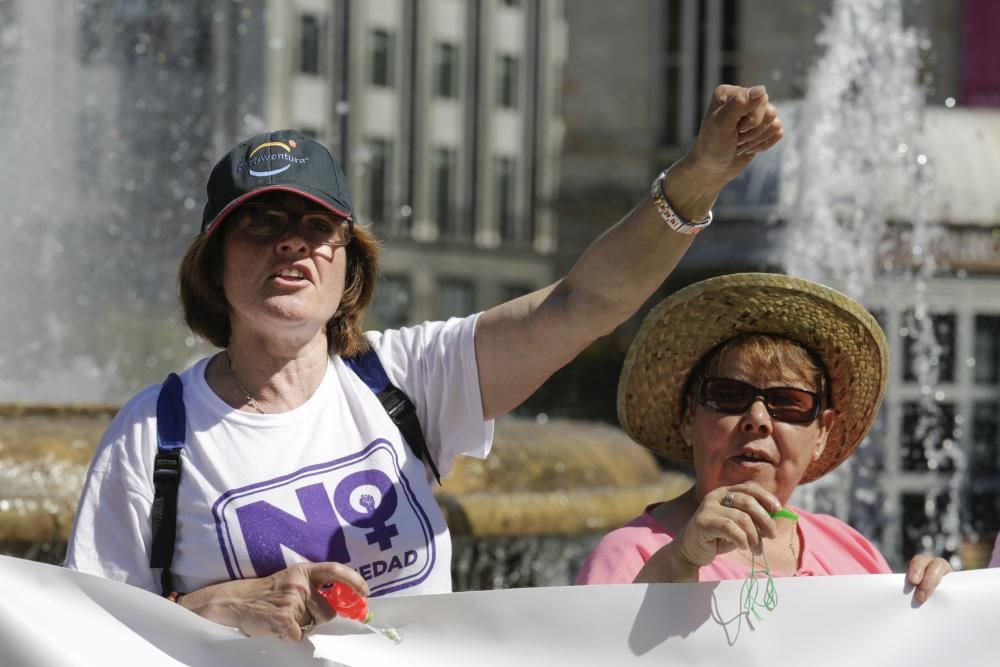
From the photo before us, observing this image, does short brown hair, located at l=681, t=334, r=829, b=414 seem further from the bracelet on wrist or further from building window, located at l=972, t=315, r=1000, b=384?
building window, located at l=972, t=315, r=1000, b=384

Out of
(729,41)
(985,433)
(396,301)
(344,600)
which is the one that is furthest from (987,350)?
(396,301)

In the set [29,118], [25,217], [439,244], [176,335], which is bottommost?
[439,244]

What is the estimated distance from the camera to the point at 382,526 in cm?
258

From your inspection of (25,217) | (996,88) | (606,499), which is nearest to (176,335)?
(25,217)

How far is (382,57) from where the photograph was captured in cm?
4191

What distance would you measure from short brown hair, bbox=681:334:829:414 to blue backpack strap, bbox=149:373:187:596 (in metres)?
0.99

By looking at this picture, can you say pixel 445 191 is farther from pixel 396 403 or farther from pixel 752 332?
pixel 396 403

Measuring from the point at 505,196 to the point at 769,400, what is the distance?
42575mm

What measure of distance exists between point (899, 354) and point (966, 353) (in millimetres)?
1221

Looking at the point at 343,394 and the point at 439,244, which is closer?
the point at 343,394

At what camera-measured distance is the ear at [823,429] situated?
2.91 meters

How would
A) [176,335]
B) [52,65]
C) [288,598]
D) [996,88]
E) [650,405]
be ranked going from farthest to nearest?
1. [996,88]
2. [52,65]
3. [176,335]
4. [650,405]
5. [288,598]

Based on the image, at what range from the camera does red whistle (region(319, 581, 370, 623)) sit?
2.40 meters

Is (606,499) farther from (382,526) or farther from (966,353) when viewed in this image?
(966,353)
